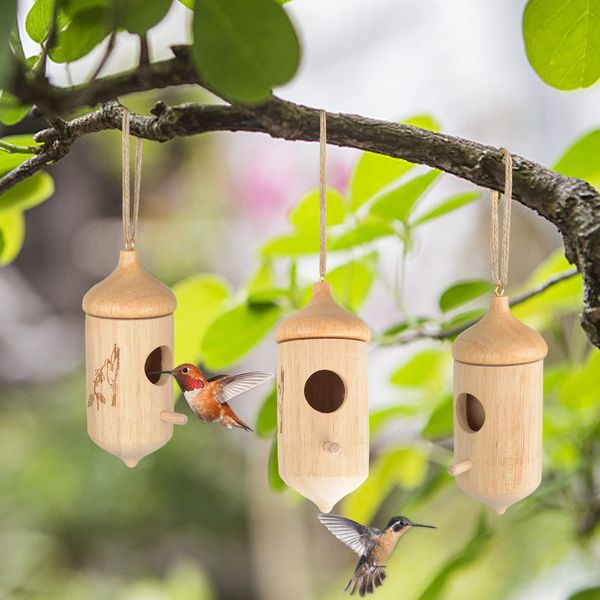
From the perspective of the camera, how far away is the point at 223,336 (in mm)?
479

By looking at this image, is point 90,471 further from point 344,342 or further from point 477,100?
point 344,342

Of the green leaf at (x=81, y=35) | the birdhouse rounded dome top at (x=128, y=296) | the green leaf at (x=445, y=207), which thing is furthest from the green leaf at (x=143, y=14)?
the green leaf at (x=445, y=207)

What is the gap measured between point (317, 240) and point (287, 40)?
261 millimetres

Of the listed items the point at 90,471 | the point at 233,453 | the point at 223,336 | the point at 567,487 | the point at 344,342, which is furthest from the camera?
the point at 233,453

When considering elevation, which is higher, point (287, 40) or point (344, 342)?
point (287, 40)

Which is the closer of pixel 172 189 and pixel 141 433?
pixel 141 433

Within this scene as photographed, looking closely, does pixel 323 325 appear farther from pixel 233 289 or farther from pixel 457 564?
pixel 233 289

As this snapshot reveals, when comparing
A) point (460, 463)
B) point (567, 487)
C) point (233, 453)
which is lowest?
point (233, 453)

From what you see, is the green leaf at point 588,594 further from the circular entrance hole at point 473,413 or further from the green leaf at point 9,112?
the green leaf at point 9,112

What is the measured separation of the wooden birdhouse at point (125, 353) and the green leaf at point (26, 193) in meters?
0.11

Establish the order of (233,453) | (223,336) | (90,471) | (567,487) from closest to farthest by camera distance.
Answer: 1. (223,336)
2. (567,487)
3. (90,471)
4. (233,453)

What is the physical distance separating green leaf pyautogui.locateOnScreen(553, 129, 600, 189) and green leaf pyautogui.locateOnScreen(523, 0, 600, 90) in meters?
0.09

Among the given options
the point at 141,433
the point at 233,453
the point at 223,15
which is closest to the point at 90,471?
the point at 233,453

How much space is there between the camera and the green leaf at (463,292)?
0.47 metres
